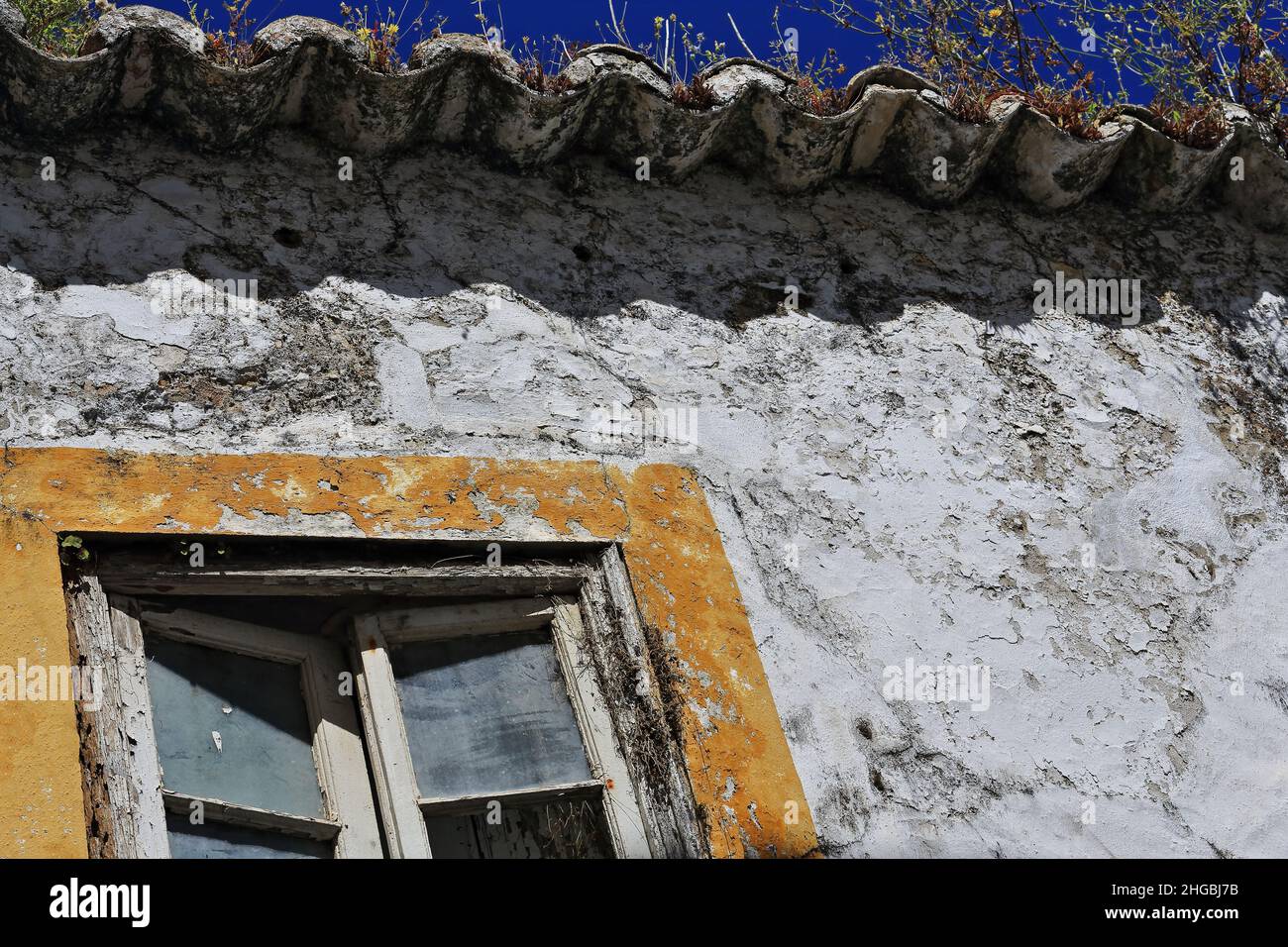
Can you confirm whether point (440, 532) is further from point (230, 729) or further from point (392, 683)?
point (230, 729)

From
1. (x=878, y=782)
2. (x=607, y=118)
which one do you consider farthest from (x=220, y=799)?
(x=607, y=118)

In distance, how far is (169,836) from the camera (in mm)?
2508

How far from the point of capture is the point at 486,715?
112 inches

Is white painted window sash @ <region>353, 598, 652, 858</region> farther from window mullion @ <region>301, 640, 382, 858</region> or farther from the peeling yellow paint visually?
the peeling yellow paint

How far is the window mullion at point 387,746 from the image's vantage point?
2.64 m

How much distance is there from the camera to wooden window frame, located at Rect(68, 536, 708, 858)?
8.14 feet

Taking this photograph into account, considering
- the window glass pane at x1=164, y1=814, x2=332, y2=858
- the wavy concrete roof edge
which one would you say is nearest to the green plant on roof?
the wavy concrete roof edge

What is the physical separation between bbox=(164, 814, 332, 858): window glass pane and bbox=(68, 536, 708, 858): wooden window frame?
27 millimetres

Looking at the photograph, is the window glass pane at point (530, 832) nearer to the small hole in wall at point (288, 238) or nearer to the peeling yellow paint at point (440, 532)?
the peeling yellow paint at point (440, 532)

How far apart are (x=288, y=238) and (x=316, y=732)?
111 cm

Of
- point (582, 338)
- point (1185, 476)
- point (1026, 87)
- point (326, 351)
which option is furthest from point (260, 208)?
point (1026, 87)

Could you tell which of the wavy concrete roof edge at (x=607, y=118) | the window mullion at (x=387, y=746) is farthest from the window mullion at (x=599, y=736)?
the wavy concrete roof edge at (x=607, y=118)
